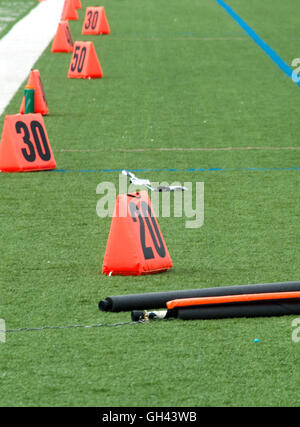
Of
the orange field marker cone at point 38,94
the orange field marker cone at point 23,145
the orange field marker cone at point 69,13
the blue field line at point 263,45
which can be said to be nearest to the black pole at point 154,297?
the orange field marker cone at point 23,145

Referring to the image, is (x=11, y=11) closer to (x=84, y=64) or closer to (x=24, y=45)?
(x=24, y=45)

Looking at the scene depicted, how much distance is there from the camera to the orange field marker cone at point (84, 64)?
1908 centimetres

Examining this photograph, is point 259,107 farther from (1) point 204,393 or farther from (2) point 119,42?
(1) point 204,393

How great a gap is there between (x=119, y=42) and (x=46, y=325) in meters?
18.9

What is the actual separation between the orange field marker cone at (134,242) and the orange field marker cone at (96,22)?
19.1 metres

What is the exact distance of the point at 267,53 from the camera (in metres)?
22.5

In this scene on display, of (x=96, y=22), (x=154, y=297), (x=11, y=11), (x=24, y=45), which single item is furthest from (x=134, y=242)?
(x=11, y=11)

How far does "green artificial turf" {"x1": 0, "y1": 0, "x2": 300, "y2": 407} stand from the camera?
5684 mm

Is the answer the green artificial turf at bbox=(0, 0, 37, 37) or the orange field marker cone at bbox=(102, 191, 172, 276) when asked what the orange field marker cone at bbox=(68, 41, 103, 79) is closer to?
the green artificial turf at bbox=(0, 0, 37, 37)

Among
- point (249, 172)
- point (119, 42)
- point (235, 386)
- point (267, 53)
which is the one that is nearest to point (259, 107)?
point (249, 172)

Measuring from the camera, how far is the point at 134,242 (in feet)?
24.9

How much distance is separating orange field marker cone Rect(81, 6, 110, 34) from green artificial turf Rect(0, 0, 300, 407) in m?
5.57

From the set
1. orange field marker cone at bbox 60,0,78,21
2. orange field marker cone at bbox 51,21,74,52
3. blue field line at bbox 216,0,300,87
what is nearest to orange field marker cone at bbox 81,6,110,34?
orange field marker cone at bbox 51,21,74,52

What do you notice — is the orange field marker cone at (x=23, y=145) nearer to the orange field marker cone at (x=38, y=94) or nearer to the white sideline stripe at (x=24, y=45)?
the orange field marker cone at (x=38, y=94)
